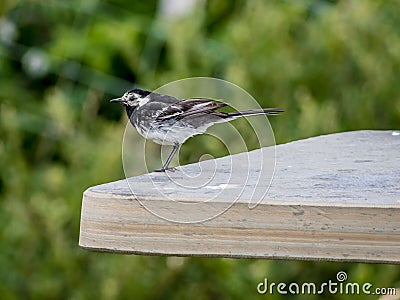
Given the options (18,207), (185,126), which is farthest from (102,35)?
(185,126)

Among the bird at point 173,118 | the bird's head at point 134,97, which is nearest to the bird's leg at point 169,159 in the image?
the bird at point 173,118

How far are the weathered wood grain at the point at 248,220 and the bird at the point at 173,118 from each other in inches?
9.0

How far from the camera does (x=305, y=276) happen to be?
276 cm

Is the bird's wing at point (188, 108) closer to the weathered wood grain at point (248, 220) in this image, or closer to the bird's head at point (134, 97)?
the bird's head at point (134, 97)

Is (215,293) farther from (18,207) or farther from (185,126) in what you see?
(185,126)

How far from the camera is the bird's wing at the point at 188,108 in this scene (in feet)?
5.56

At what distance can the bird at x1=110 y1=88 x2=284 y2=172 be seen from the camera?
5.66 feet

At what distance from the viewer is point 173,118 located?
1.73m

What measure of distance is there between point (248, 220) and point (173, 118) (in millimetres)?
435
